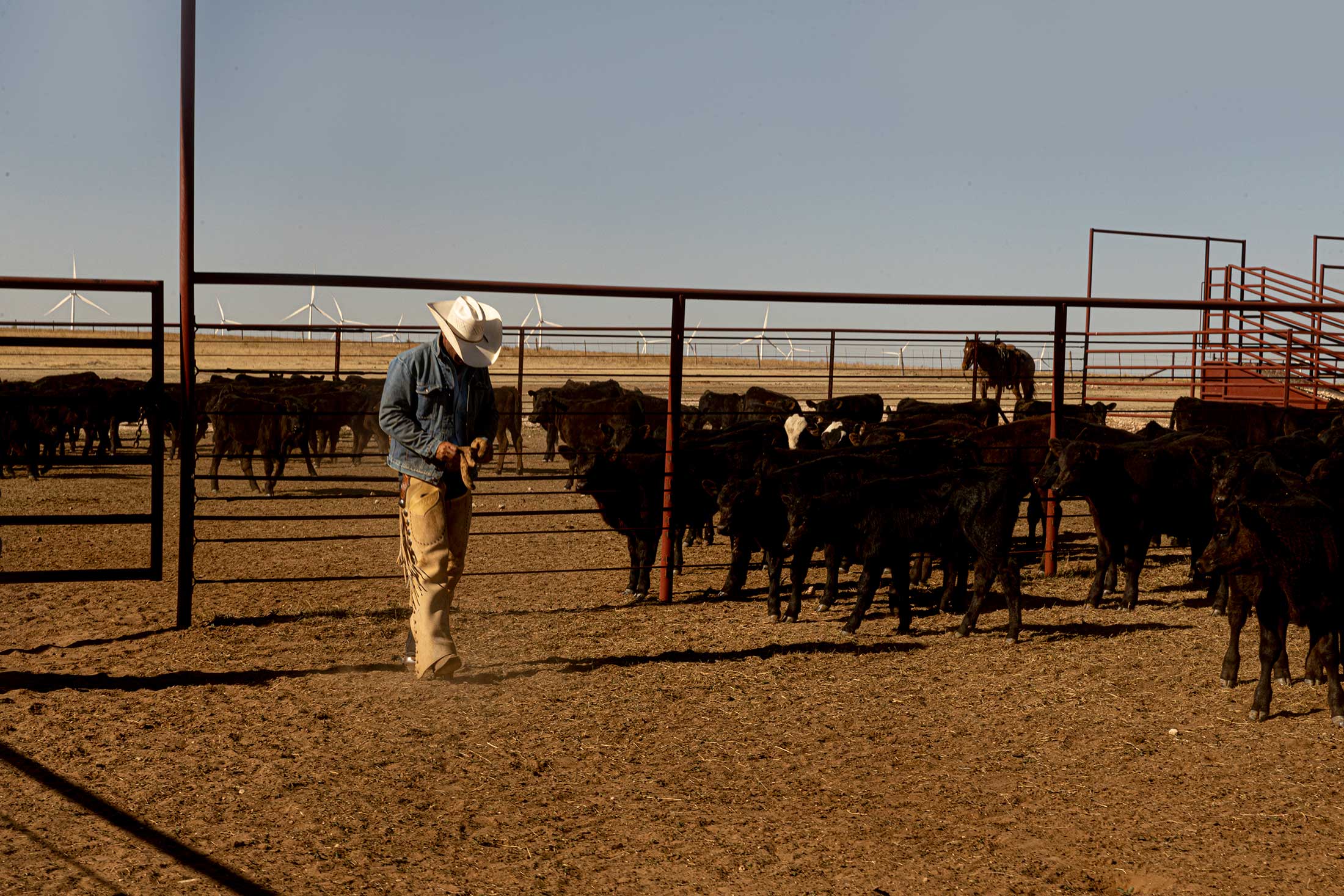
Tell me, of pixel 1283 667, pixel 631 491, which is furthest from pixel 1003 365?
pixel 1283 667

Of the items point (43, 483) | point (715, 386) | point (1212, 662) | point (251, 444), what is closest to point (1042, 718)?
point (1212, 662)

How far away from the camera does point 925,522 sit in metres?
7.80

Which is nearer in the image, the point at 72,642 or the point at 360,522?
the point at 72,642

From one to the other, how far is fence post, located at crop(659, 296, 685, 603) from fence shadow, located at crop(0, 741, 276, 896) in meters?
4.55

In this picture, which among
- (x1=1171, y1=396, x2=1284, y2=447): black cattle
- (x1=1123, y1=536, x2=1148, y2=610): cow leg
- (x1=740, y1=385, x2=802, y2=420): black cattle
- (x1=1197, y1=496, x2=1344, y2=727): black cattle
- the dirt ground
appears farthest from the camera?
(x1=740, y1=385, x2=802, y2=420): black cattle

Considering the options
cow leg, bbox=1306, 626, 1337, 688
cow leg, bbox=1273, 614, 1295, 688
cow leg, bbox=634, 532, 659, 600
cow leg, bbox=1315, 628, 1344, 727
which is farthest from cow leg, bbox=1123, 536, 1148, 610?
cow leg, bbox=634, 532, 659, 600

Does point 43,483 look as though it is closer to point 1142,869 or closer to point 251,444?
point 251,444

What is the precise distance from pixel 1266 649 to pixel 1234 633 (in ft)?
1.19

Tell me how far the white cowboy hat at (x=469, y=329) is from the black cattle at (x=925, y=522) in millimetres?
2702

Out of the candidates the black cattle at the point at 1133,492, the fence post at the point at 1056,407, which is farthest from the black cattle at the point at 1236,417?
the black cattle at the point at 1133,492

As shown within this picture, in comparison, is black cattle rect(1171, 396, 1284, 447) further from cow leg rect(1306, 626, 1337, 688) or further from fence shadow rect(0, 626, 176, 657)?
fence shadow rect(0, 626, 176, 657)

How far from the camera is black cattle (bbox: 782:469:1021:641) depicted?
7.76 metres

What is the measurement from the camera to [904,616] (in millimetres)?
7801

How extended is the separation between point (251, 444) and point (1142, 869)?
1319 cm
